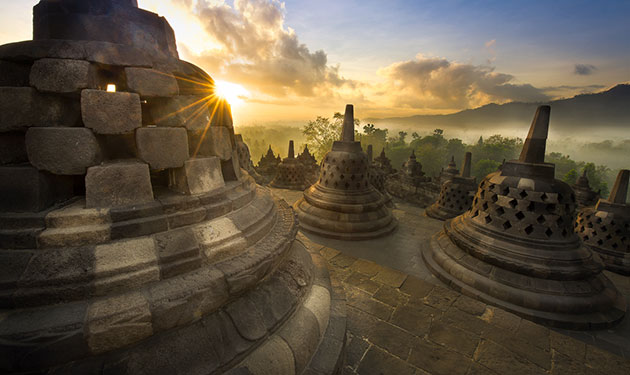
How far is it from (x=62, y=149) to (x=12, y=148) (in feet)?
1.69

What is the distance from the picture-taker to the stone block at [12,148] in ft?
6.29

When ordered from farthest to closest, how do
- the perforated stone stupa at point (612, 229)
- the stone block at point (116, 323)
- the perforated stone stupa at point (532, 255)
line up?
the perforated stone stupa at point (612, 229)
the perforated stone stupa at point (532, 255)
the stone block at point (116, 323)

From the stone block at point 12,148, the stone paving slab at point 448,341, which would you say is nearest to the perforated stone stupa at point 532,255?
the stone paving slab at point 448,341

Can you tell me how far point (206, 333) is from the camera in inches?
71.5

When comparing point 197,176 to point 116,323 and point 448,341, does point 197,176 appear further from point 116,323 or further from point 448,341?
point 448,341

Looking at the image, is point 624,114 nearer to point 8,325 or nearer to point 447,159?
point 447,159

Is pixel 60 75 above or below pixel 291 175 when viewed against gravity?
above

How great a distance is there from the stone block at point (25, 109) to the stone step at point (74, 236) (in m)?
0.83

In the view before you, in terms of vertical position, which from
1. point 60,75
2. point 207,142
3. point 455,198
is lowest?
point 455,198

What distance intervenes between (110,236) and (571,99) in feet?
449

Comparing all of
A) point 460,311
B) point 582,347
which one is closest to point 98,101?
point 460,311

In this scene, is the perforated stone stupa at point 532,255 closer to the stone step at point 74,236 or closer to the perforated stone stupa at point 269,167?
the stone step at point 74,236

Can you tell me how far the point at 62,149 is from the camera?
186 cm

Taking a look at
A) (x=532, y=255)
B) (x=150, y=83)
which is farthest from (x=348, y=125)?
(x=150, y=83)
